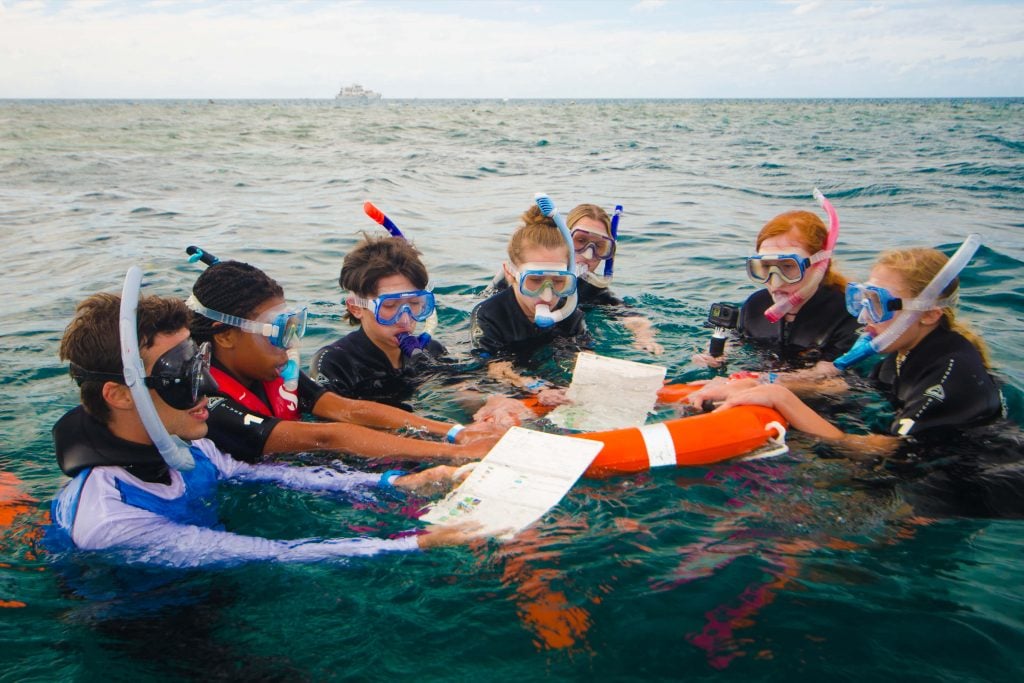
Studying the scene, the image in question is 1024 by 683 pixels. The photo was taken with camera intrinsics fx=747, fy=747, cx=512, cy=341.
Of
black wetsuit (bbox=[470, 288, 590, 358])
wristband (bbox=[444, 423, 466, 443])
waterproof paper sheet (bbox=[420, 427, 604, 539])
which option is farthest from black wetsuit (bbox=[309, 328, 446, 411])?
waterproof paper sheet (bbox=[420, 427, 604, 539])

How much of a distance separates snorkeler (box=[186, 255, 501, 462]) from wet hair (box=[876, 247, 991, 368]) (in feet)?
7.14

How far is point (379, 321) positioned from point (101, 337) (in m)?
1.92

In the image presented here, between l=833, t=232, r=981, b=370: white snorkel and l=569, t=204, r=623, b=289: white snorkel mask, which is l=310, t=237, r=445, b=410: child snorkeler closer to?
l=569, t=204, r=623, b=289: white snorkel mask

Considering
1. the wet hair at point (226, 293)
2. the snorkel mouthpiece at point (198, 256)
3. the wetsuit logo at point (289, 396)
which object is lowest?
the wetsuit logo at point (289, 396)

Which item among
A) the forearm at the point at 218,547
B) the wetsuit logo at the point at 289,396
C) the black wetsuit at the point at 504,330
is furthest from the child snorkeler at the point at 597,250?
the forearm at the point at 218,547

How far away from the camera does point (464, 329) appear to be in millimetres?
6613

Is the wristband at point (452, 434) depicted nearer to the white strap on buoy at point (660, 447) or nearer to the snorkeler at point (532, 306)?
the snorkeler at point (532, 306)

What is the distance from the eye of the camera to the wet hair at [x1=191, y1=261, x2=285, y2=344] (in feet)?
10.8

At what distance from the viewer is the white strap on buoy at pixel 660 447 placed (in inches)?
134

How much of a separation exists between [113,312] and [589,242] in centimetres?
377

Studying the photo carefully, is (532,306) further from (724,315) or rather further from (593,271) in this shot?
(724,315)

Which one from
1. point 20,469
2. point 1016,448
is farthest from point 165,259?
point 1016,448

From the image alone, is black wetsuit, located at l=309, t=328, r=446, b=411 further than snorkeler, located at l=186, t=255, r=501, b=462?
Yes

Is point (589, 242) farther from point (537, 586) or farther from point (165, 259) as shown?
point (165, 259)
